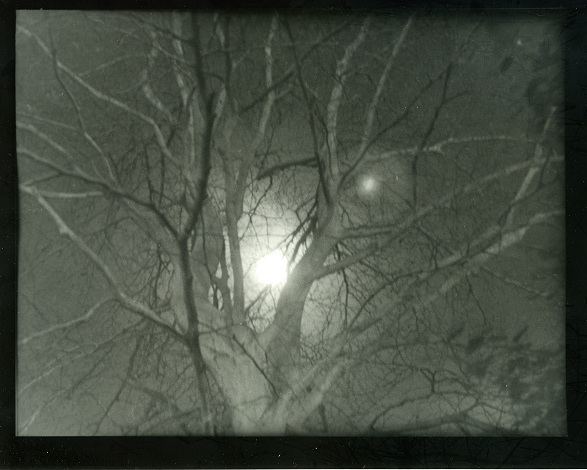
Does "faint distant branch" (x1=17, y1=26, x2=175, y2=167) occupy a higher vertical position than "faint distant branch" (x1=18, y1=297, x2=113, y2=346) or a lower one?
higher

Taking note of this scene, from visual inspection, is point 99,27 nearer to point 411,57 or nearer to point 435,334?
point 411,57

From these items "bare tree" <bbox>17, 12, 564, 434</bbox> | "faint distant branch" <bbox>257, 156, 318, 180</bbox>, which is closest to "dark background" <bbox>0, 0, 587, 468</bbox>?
"bare tree" <bbox>17, 12, 564, 434</bbox>

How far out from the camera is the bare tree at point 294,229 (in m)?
0.87

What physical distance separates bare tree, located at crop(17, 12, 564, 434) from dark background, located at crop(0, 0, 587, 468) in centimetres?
3

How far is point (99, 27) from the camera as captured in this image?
89 centimetres

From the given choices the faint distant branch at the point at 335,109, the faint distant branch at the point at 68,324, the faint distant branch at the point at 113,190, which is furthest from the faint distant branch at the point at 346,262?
the faint distant branch at the point at 68,324

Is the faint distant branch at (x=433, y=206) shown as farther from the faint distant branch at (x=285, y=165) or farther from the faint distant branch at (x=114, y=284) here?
the faint distant branch at (x=114, y=284)

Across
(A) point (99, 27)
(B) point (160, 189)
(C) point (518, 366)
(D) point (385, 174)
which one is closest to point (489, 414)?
(C) point (518, 366)

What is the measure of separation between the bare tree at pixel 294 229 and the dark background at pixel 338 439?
0.03m

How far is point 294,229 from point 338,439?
374 mm

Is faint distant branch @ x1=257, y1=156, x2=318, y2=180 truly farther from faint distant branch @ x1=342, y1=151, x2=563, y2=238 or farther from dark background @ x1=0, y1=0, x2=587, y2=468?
dark background @ x1=0, y1=0, x2=587, y2=468

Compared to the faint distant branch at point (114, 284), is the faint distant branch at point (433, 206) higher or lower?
higher

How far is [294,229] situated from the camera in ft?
2.88

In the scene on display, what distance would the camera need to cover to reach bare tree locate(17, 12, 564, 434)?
2.87ft
